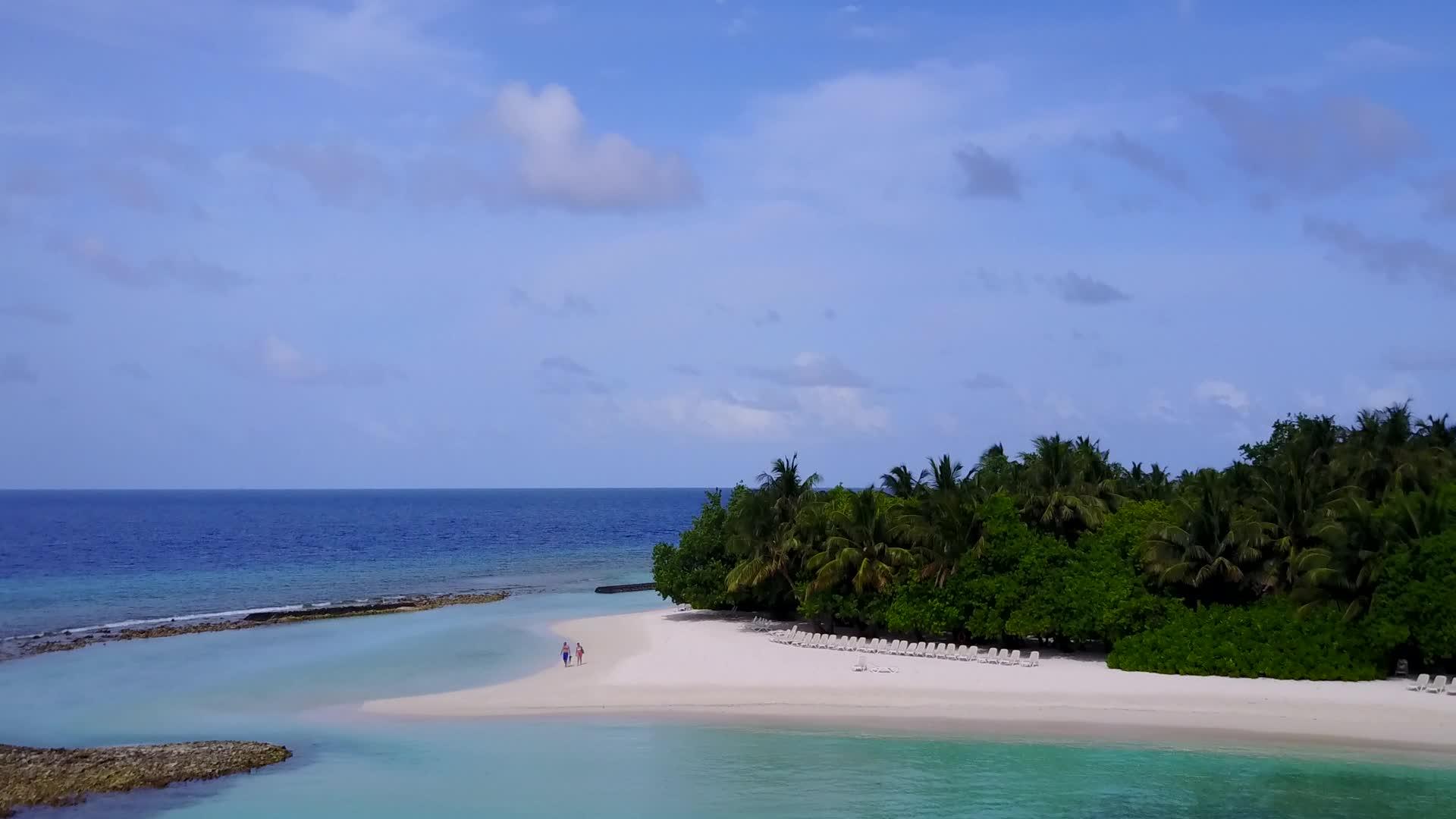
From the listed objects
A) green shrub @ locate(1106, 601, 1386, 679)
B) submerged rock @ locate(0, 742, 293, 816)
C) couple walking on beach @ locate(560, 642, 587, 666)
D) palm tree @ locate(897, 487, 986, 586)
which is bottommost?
submerged rock @ locate(0, 742, 293, 816)

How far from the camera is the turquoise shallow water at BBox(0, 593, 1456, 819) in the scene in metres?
25.6

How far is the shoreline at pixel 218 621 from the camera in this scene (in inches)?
1993

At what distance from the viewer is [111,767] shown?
2764 cm


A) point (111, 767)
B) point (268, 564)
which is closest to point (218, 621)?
point (111, 767)

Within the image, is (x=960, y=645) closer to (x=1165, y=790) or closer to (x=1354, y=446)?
(x=1165, y=790)

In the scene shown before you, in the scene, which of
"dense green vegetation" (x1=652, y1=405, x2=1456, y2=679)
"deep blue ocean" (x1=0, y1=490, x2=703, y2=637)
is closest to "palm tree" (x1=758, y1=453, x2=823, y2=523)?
"dense green vegetation" (x1=652, y1=405, x2=1456, y2=679)

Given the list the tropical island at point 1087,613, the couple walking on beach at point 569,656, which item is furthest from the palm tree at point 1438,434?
the couple walking on beach at point 569,656

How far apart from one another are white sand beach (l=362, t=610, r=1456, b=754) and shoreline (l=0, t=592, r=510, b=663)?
21698 mm

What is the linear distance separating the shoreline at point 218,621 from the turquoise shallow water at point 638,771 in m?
12.0

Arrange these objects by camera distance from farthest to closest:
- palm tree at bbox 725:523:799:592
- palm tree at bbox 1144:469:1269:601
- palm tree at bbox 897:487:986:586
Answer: palm tree at bbox 725:523:799:592 → palm tree at bbox 897:487:986:586 → palm tree at bbox 1144:469:1269:601

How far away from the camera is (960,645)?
1665 inches

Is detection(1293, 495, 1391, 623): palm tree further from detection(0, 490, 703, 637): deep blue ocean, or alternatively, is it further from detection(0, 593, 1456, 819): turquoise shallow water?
detection(0, 490, 703, 637): deep blue ocean

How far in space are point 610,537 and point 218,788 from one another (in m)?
119

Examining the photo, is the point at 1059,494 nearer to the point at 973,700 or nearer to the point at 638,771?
the point at 973,700
